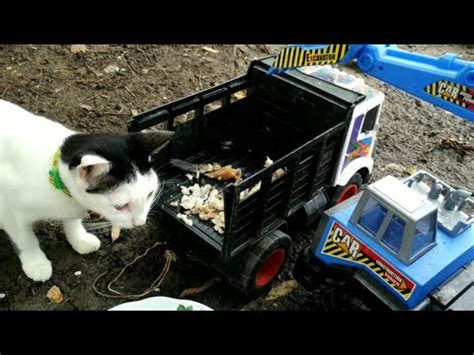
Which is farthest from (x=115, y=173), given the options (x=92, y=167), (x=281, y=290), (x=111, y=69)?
(x=111, y=69)

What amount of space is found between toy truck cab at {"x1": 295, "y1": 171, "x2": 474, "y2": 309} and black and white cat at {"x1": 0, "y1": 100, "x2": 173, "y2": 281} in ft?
2.98

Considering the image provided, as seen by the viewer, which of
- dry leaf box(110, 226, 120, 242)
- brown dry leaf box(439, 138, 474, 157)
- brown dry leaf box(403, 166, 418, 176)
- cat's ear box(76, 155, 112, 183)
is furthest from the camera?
brown dry leaf box(439, 138, 474, 157)

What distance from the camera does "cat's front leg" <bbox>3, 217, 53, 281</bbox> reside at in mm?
2354

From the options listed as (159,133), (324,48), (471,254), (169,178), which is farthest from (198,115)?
(471,254)

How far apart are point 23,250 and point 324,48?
1761 mm


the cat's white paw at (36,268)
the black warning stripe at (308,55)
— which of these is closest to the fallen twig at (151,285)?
the cat's white paw at (36,268)

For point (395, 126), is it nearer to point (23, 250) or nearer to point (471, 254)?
point (471, 254)

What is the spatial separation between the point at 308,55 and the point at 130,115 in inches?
67.3

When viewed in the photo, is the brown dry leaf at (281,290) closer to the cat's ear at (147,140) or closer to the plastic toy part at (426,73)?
the cat's ear at (147,140)

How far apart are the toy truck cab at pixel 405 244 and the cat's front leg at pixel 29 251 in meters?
1.39

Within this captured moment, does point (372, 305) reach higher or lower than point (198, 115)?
lower

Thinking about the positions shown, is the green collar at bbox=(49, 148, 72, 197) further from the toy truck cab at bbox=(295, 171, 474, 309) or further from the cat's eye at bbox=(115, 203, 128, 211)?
the toy truck cab at bbox=(295, 171, 474, 309)

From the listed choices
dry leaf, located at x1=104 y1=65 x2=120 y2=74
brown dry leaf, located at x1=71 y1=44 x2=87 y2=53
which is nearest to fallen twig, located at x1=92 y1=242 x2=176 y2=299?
dry leaf, located at x1=104 y1=65 x2=120 y2=74

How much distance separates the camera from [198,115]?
2809 mm
